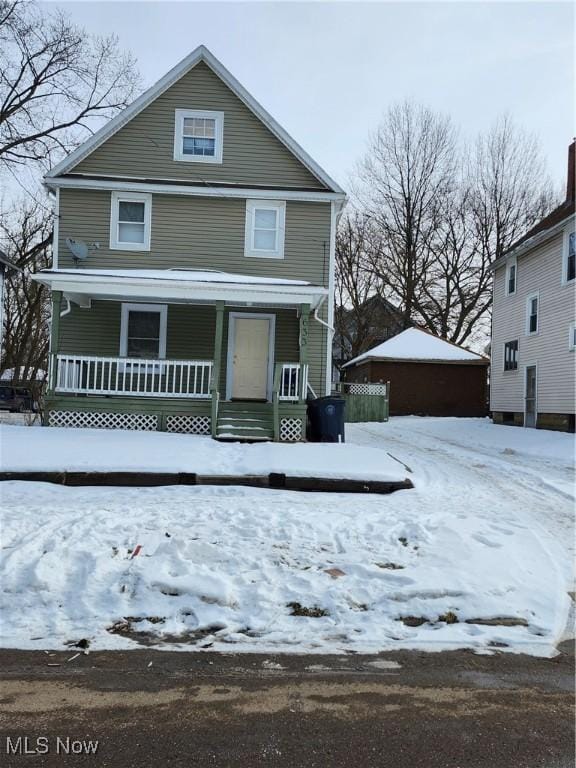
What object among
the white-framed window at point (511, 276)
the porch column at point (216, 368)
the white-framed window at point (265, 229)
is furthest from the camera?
the white-framed window at point (511, 276)

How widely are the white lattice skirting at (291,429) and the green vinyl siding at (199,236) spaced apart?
413cm

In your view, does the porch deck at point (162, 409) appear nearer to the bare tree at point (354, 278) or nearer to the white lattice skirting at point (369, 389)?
the white lattice skirting at point (369, 389)

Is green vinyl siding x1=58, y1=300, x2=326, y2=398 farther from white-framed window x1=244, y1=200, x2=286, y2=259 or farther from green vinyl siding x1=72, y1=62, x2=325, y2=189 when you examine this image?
green vinyl siding x1=72, y1=62, x2=325, y2=189

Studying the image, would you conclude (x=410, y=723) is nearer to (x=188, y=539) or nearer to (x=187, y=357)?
(x=188, y=539)

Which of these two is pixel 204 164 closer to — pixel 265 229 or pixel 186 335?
pixel 265 229

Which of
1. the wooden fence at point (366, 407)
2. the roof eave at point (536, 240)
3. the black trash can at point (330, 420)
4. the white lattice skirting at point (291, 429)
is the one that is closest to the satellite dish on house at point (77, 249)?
the white lattice skirting at point (291, 429)

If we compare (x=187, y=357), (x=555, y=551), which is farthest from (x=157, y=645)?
(x=187, y=357)

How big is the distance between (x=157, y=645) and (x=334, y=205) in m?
12.8

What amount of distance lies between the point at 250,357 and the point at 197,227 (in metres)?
3.54

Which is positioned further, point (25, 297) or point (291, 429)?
point (25, 297)

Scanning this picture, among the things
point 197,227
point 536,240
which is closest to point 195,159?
point 197,227

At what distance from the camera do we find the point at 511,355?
71.1 feet

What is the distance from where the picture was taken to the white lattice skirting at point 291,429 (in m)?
11.9

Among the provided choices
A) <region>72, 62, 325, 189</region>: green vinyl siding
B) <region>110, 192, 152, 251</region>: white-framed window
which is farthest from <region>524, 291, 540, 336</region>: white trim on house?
<region>110, 192, 152, 251</region>: white-framed window
